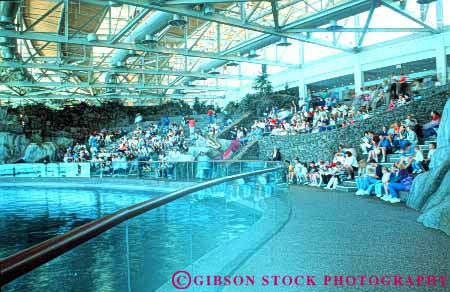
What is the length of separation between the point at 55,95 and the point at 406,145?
38.1m

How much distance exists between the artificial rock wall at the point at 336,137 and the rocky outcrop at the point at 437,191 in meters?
6.40

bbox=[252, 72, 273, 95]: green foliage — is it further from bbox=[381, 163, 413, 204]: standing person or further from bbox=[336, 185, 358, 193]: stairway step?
bbox=[381, 163, 413, 204]: standing person

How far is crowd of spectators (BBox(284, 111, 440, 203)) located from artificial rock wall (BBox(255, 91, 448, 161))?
1.43ft

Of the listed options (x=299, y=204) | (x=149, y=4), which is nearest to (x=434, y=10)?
(x=149, y=4)

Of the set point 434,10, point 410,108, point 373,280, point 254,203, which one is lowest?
point 373,280

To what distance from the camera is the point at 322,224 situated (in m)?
7.05

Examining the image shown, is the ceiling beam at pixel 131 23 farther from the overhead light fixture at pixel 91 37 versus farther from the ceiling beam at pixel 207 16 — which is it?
the ceiling beam at pixel 207 16

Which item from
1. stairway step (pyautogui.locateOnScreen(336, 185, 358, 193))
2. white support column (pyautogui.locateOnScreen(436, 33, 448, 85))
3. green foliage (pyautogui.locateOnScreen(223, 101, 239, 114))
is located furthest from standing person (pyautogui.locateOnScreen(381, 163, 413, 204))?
green foliage (pyautogui.locateOnScreen(223, 101, 239, 114))

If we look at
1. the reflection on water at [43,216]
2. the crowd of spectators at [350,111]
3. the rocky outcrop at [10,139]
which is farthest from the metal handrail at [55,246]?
the rocky outcrop at [10,139]

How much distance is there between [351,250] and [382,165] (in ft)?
28.3

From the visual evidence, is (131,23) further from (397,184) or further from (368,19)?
(397,184)

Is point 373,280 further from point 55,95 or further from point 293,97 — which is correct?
point 55,95

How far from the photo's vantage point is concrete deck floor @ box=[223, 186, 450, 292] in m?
4.21

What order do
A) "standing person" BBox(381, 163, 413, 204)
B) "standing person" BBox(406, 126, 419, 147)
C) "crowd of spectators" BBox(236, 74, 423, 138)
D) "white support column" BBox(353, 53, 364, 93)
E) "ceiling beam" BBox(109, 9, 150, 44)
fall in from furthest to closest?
1. "white support column" BBox(353, 53, 364, 93)
2. "ceiling beam" BBox(109, 9, 150, 44)
3. "crowd of spectators" BBox(236, 74, 423, 138)
4. "standing person" BBox(406, 126, 419, 147)
5. "standing person" BBox(381, 163, 413, 204)
